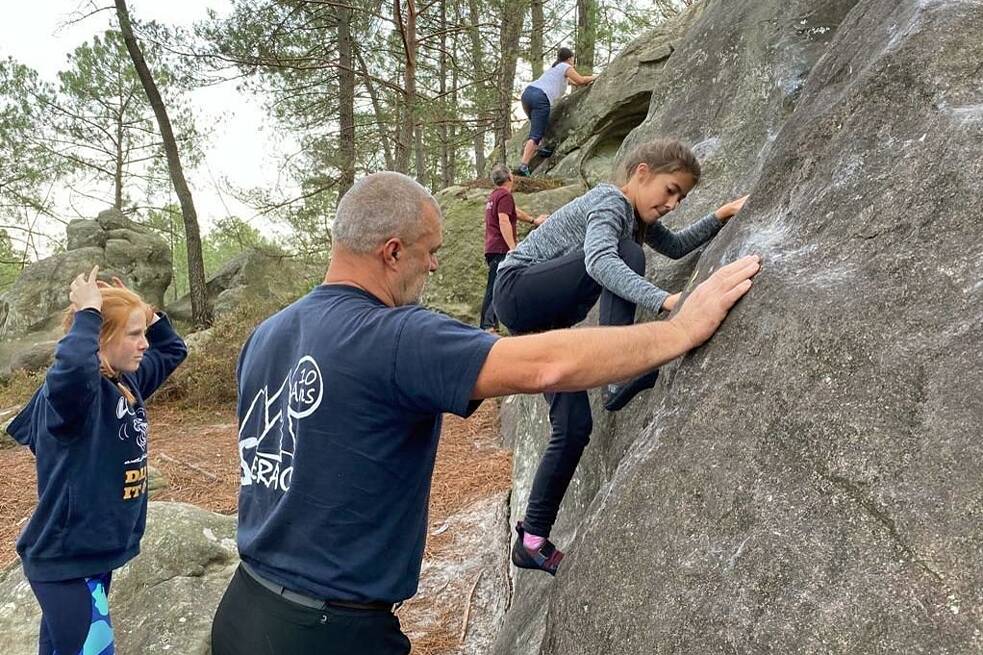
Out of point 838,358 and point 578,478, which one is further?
point 578,478

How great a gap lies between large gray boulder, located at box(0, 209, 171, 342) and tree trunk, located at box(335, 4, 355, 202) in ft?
27.3

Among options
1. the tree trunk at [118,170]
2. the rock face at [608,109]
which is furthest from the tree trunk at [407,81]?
the tree trunk at [118,170]

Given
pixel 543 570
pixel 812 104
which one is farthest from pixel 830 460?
pixel 543 570

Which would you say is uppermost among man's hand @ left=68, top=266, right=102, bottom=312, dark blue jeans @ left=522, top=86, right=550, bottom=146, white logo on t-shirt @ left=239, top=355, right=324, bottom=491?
dark blue jeans @ left=522, top=86, right=550, bottom=146

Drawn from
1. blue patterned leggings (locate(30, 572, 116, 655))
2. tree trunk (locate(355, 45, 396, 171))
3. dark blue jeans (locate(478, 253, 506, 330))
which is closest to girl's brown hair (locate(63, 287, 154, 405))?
blue patterned leggings (locate(30, 572, 116, 655))

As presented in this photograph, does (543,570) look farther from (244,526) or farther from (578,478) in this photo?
(244,526)

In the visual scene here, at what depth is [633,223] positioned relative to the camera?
3.28 meters

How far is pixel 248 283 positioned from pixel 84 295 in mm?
15998

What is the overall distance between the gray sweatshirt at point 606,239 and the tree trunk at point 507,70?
10.1 meters

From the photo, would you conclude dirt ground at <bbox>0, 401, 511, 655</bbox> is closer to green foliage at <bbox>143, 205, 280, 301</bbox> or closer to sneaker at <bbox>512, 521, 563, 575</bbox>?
sneaker at <bbox>512, 521, 563, 575</bbox>

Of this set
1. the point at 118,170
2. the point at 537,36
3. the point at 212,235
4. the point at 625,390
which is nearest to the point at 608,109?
the point at 537,36

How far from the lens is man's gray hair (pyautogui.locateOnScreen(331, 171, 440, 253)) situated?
2.19 m

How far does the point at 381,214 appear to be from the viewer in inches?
86.0

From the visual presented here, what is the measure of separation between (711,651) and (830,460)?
554 millimetres
